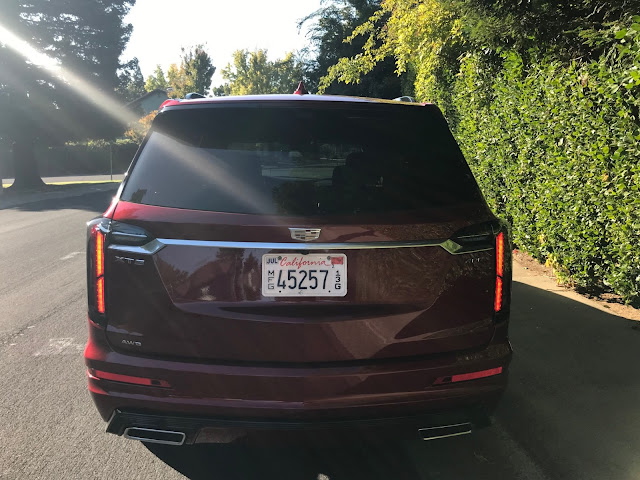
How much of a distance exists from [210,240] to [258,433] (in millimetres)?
836

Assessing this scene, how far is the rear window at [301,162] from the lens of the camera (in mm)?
2270

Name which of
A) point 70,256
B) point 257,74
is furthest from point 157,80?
point 70,256

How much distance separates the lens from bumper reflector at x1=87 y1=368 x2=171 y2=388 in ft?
7.22

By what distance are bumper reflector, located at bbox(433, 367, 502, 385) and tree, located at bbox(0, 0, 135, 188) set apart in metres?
26.2

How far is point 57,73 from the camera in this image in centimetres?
2536

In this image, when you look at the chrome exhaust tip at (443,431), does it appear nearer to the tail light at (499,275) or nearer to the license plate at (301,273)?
the tail light at (499,275)

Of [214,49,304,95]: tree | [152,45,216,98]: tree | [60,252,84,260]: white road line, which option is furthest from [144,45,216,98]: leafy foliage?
[60,252,84,260]: white road line

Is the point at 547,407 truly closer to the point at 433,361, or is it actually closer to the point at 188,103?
the point at 433,361

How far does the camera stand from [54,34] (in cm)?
2547

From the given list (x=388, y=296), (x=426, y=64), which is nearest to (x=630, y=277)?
(x=388, y=296)

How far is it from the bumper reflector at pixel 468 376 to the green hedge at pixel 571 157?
2573mm

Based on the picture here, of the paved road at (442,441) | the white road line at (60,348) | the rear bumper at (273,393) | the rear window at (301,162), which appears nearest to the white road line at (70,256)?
the paved road at (442,441)

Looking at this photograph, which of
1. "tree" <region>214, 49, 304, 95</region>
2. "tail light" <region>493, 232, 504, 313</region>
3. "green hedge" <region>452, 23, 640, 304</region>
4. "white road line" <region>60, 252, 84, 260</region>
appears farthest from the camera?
"tree" <region>214, 49, 304, 95</region>

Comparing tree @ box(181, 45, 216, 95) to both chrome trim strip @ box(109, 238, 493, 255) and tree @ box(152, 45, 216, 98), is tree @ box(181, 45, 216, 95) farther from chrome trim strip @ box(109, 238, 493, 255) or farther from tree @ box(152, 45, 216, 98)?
chrome trim strip @ box(109, 238, 493, 255)
